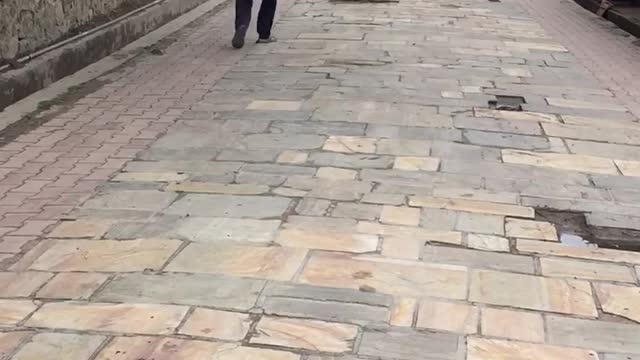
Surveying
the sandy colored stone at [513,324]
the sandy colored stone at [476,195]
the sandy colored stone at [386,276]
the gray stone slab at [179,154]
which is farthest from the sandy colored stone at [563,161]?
the sandy colored stone at [513,324]

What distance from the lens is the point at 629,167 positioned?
16.9 ft

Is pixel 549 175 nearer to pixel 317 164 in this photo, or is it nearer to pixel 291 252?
pixel 317 164

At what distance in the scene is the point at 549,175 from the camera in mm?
4969

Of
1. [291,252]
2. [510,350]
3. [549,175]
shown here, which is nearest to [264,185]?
[291,252]

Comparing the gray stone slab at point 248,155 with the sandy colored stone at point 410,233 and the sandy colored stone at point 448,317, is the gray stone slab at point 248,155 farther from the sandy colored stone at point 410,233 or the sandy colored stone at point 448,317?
the sandy colored stone at point 448,317

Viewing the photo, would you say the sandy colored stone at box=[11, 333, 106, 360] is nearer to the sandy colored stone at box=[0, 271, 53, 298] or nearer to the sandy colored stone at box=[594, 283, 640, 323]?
the sandy colored stone at box=[0, 271, 53, 298]

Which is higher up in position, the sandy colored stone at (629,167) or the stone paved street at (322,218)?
the sandy colored stone at (629,167)

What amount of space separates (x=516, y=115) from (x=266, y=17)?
3.77m

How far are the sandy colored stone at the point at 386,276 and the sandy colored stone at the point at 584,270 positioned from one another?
0.41m

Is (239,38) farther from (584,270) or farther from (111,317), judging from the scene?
(111,317)

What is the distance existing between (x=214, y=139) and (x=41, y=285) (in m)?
2.31

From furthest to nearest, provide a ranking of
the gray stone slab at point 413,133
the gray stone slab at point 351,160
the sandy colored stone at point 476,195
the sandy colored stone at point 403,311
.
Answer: the gray stone slab at point 413,133
the gray stone slab at point 351,160
the sandy colored stone at point 476,195
the sandy colored stone at point 403,311

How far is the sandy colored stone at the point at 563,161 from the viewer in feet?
16.8

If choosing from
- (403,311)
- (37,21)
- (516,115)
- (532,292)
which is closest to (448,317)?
(403,311)
